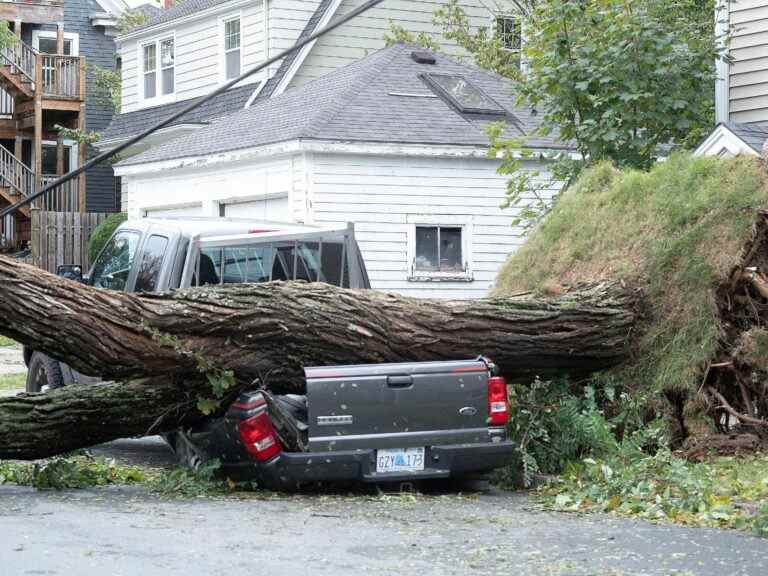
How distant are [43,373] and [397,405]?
5168 millimetres

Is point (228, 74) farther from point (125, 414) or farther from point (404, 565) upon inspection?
point (404, 565)

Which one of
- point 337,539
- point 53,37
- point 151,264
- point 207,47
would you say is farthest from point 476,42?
point 337,539

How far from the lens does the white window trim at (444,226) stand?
20.2m

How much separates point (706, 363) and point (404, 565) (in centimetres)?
432

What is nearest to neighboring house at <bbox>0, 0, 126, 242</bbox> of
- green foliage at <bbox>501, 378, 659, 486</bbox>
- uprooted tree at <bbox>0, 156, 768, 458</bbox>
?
uprooted tree at <bbox>0, 156, 768, 458</bbox>

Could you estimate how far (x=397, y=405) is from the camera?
9.12m

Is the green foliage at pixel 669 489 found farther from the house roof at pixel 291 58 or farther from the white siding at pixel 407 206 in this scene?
the house roof at pixel 291 58

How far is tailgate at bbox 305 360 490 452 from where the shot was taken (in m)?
9.01

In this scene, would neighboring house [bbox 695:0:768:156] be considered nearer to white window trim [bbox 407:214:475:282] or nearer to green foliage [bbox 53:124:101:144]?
white window trim [bbox 407:214:475:282]

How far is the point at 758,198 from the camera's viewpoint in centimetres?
1043

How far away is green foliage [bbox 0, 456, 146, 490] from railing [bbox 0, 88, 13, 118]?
91.8 ft

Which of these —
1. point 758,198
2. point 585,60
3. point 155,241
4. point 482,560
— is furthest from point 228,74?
point 482,560

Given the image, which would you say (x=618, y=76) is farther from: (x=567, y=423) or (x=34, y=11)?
(x=34, y=11)

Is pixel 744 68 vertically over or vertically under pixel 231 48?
under
